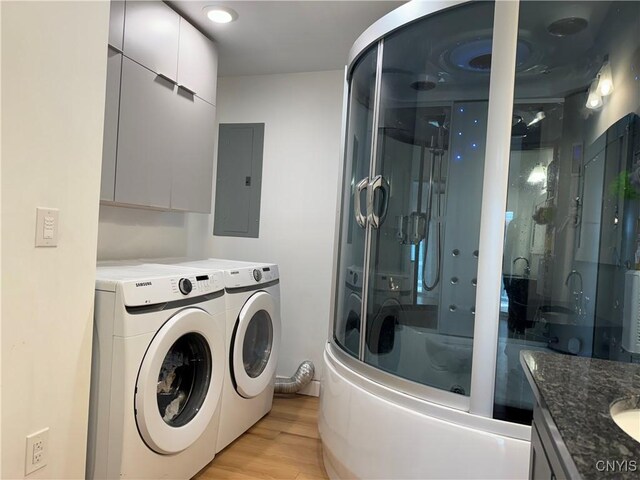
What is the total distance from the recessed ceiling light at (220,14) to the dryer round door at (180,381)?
1543 millimetres

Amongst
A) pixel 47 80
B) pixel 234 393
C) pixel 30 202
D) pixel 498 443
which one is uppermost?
pixel 47 80

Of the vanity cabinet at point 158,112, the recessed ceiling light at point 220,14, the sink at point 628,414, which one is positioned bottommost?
the sink at point 628,414

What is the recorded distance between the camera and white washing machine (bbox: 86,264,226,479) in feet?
4.99

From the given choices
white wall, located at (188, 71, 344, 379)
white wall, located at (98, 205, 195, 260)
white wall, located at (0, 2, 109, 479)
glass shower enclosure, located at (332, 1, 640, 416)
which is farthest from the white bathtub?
white wall, located at (98, 205, 195, 260)

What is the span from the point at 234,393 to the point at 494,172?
1582mm

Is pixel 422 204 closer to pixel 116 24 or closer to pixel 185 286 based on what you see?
pixel 185 286

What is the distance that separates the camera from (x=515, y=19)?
146cm

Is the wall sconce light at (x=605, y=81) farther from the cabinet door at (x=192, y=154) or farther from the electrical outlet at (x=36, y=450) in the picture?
the electrical outlet at (x=36, y=450)

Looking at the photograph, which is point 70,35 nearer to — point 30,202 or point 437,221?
point 30,202

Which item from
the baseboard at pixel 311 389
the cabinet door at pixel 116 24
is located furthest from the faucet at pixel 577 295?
the cabinet door at pixel 116 24

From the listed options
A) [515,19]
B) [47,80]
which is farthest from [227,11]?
[515,19]

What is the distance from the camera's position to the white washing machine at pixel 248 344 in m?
2.12

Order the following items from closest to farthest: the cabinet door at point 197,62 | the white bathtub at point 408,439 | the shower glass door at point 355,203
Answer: the white bathtub at point 408,439 → the shower glass door at point 355,203 → the cabinet door at point 197,62

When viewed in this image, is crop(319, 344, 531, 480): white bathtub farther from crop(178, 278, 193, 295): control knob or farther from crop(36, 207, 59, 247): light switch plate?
crop(36, 207, 59, 247): light switch plate
